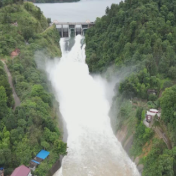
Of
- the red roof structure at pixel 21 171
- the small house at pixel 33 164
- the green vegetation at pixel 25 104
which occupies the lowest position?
the small house at pixel 33 164

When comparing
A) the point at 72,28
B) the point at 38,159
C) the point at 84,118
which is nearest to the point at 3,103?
the point at 38,159

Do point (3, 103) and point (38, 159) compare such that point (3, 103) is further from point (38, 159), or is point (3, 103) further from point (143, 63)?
point (143, 63)

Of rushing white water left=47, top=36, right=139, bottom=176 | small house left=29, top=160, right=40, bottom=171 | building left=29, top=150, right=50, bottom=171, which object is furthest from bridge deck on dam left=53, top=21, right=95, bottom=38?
small house left=29, top=160, right=40, bottom=171

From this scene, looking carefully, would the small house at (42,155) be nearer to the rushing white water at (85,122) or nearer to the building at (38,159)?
the building at (38,159)

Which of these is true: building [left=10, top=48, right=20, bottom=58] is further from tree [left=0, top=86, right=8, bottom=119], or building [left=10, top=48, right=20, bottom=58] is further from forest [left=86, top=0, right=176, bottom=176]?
tree [left=0, top=86, right=8, bottom=119]

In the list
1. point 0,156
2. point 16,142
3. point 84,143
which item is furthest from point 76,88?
point 0,156

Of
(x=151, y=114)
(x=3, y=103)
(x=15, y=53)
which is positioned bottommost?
(x=151, y=114)

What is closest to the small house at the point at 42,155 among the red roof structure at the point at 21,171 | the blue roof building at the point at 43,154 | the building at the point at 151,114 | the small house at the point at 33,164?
the blue roof building at the point at 43,154
